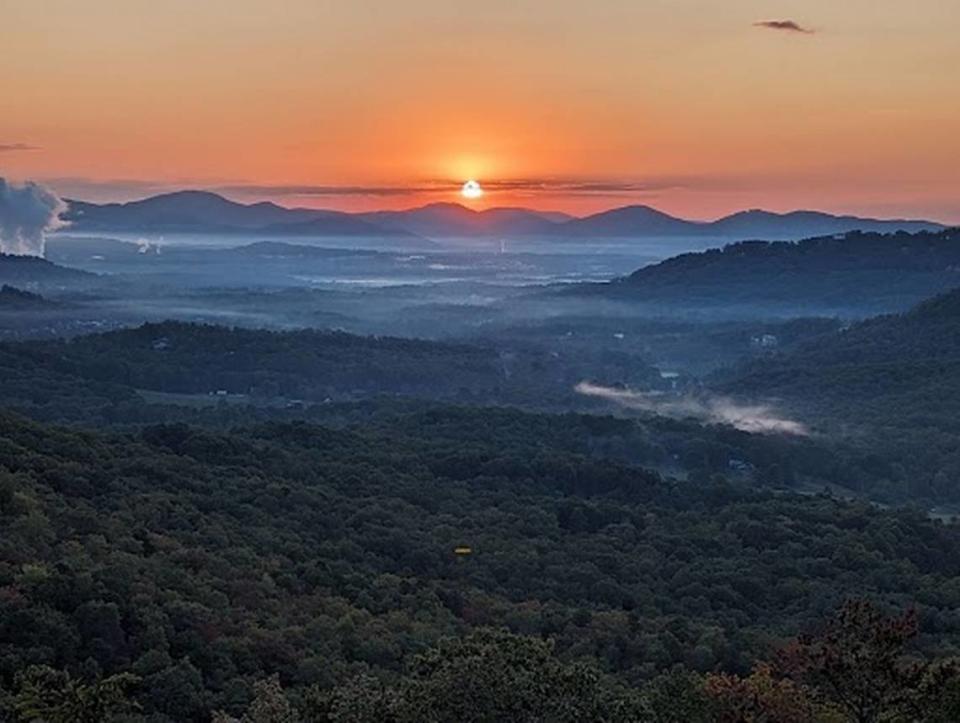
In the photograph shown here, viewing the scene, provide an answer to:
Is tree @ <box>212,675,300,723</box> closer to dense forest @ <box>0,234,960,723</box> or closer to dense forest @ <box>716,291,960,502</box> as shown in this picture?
dense forest @ <box>0,234,960,723</box>

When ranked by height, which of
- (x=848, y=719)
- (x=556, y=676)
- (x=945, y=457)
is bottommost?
(x=945, y=457)

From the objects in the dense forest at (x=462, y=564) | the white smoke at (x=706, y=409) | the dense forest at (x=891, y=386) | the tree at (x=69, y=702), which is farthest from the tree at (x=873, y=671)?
the white smoke at (x=706, y=409)

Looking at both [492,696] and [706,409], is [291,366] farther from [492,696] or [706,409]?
[492,696]

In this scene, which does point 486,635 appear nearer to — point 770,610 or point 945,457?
point 770,610

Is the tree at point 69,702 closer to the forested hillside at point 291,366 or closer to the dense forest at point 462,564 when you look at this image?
the dense forest at point 462,564

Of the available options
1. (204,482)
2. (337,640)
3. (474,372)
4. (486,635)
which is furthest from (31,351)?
(486,635)

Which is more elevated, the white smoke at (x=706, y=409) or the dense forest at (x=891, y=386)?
the dense forest at (x=891, y=386)
